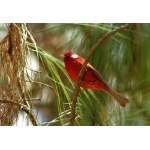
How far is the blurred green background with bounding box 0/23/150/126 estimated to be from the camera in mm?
911

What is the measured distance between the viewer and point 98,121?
925 millimetres

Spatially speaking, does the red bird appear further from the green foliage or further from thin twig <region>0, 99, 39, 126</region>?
thin twig <region>0, 99, 39, 126</region>

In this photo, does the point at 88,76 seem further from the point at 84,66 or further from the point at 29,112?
the point at 29,112

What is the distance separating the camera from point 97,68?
3.07ft

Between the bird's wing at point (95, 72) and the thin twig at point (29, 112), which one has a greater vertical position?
the bird's wing at point (95, 72)

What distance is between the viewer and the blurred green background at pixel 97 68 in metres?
0.91

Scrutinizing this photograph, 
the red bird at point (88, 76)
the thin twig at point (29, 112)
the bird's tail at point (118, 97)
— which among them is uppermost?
the red bird at point (88, 76)

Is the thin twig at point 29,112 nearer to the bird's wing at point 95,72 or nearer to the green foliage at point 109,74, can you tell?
the green foliage at point 109,74

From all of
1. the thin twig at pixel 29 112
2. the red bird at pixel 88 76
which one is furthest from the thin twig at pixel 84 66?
the thin twig at pixel 29 112

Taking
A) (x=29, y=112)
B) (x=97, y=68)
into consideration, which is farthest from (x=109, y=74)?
(x=29, y=112)

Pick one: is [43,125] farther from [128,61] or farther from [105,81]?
[128,61]
